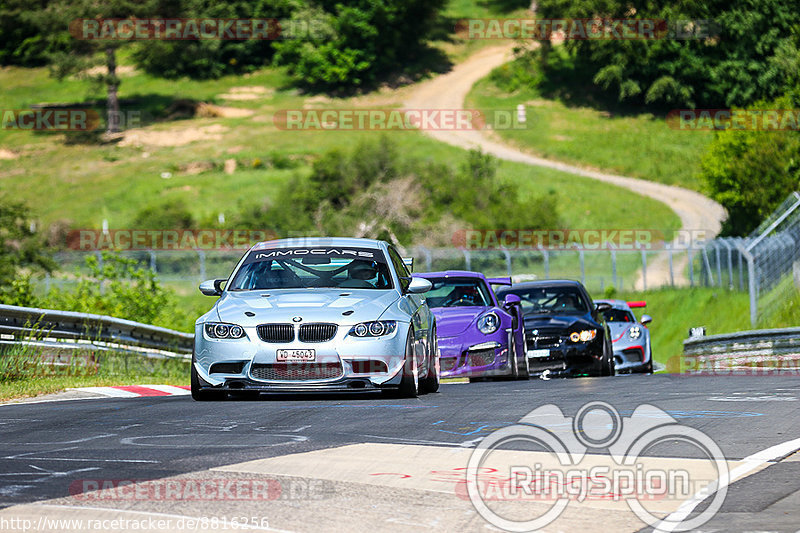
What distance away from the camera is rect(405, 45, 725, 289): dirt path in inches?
1998

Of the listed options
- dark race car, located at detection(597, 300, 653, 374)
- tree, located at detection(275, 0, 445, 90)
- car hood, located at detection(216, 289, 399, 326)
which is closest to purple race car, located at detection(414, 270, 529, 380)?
car hood, located at detection(216, 289, 399, 326)

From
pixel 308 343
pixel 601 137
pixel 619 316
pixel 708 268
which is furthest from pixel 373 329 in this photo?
pixel 601 137

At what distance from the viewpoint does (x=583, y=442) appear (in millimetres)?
8805

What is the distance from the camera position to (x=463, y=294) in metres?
17.6

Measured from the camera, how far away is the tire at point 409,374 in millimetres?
11742

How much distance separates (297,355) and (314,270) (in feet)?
6.25

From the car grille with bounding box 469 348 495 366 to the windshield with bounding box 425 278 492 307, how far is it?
882 mm

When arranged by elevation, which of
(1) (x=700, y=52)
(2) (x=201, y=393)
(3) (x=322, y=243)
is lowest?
(2) (x=201, y=393)

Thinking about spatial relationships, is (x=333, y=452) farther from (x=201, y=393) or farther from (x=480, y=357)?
(x=480, y=357)

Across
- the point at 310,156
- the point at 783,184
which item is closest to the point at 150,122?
the point at 310,156

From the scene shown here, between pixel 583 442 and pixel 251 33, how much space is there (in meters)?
106

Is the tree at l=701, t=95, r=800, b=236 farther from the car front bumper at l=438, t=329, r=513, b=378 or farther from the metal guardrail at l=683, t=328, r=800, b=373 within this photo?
the car front bumper at l=438, t=329, r=513, b=378

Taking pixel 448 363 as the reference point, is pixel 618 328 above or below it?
below

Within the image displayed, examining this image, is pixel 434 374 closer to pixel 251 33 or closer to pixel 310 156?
pixel 310 156
